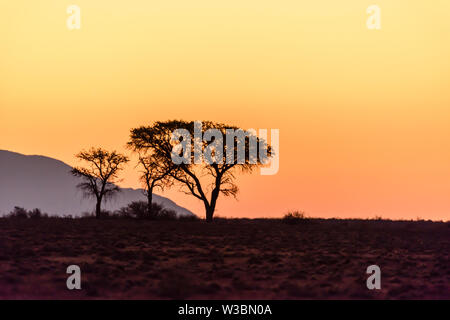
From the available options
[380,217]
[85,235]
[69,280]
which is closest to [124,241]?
[85,235]

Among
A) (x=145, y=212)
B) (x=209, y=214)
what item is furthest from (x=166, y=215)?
(x=209, y=214)

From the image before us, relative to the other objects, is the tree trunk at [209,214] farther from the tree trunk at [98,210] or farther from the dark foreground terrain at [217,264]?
the dark foreground terrain at [217,264]

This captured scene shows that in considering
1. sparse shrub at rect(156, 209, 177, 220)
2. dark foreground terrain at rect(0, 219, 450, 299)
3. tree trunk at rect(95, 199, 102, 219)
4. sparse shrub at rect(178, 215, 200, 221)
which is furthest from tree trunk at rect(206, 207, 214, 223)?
dark foreground terrain at rect(0, 219, 450, 299)

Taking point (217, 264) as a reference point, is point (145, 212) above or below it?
above

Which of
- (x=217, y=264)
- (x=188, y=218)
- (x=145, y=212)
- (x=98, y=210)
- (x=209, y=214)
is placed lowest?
(x=217, y=264)

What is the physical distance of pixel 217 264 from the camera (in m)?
24.4

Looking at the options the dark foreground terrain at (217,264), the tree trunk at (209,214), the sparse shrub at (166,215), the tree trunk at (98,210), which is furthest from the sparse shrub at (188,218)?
the dark foreground terrain at (217,264)

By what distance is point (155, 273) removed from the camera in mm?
21734

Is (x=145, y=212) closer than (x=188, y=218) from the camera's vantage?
Yes

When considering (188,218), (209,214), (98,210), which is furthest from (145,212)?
(209,214)

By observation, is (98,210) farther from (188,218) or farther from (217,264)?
(217,264)
